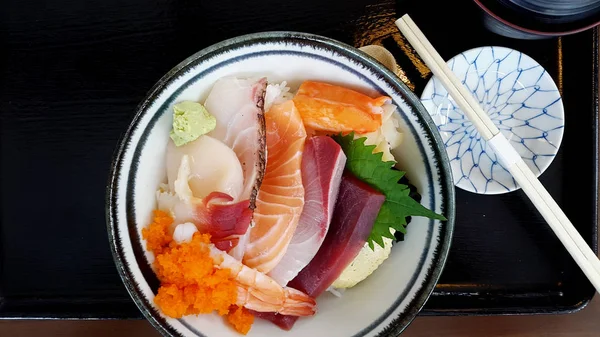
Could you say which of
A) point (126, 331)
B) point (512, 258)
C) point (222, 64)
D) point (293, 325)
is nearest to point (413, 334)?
point (512, 258)

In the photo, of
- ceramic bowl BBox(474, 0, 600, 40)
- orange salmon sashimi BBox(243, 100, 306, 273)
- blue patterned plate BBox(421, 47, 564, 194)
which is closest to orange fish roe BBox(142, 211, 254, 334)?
orange salmon sashimi BBox(243, 100, 306, 273)

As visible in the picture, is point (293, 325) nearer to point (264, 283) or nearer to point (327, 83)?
point (264, 283)

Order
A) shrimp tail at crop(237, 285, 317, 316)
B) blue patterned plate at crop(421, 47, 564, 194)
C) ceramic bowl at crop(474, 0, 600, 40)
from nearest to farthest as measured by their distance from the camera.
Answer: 1. shrimp tail at crop(237, 285, 317, 316)
2. ceramic bowl at crop(474, 0, 600, 40)
3. blue patterned plate at crop(421, 47, 564, 194)

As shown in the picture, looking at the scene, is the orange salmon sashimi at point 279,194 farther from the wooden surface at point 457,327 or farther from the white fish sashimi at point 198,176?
the wooden surface at point 457,327

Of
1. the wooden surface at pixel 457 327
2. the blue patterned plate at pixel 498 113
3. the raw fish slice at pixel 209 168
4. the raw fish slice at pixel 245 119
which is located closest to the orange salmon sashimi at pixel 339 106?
the raw fish slice at pixel 245 119

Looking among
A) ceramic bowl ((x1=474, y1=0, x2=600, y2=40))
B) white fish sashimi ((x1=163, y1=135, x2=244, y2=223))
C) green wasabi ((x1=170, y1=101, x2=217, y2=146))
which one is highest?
green wasabi ((x1=170, y1=101, x2=217, y2=146))

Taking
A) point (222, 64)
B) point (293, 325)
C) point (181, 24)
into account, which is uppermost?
point (181, 24)

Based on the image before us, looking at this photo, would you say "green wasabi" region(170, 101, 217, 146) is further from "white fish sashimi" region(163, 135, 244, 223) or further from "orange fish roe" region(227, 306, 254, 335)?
"orange fish roe" region(227, 306, 254, 335)
